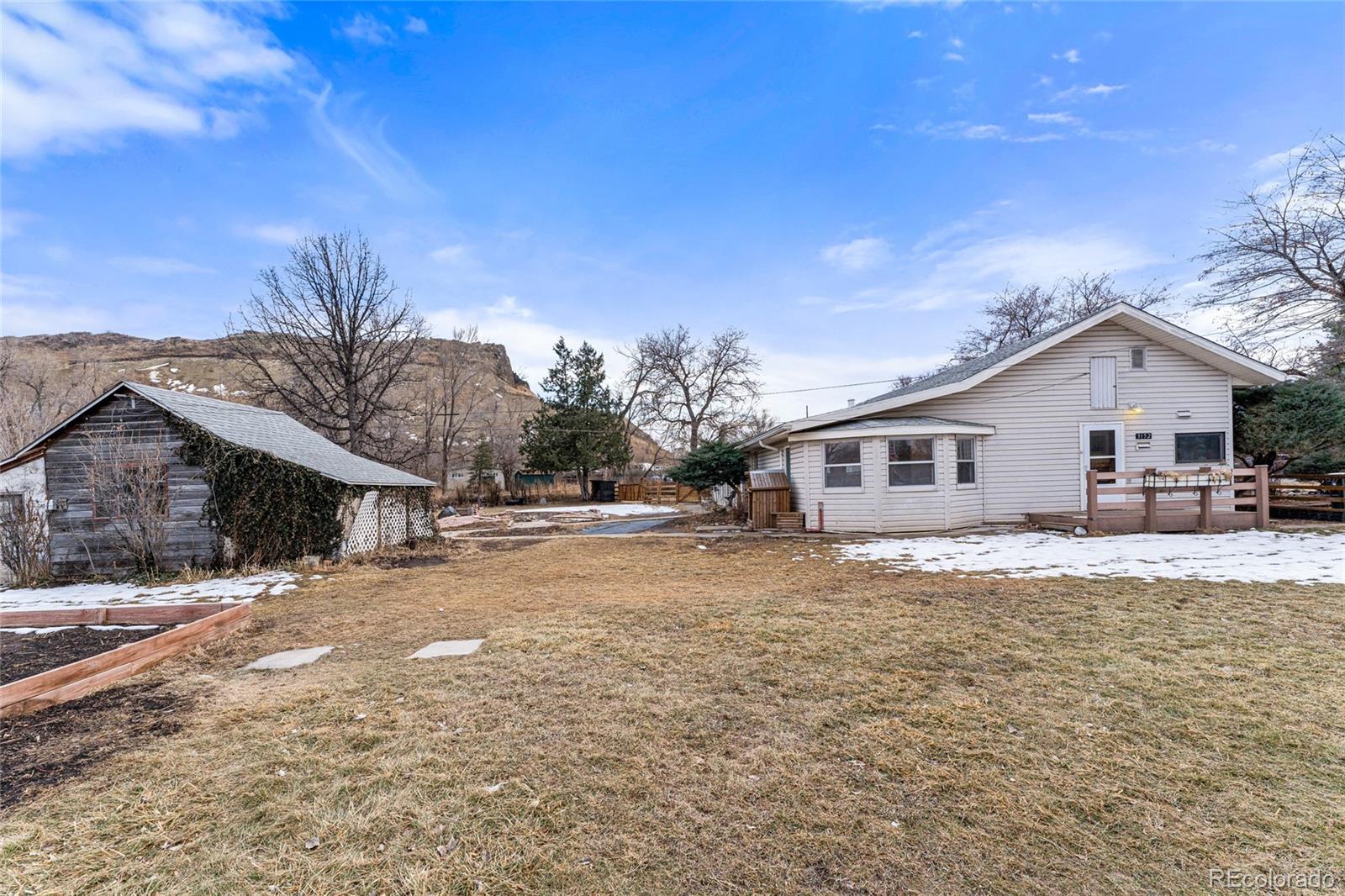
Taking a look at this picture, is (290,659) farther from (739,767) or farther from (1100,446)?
(1100,446)

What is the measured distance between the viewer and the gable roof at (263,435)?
963 centimetres

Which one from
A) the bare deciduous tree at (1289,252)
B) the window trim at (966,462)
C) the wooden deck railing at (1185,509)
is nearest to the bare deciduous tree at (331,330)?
the window trim at (966,462)

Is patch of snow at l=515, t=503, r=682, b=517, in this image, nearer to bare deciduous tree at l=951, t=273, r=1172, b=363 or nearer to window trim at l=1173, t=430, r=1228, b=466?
window trim at l=1173, t=430, r=1228, b=466

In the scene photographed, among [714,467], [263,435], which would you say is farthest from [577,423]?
[263,435]

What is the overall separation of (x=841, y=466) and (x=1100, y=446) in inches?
256

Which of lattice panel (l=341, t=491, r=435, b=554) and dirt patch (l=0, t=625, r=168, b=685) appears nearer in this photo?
dirt patch (l=0, t=625, r=168, b=685)

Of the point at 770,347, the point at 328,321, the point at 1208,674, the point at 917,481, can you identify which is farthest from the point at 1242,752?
the point at 770,347

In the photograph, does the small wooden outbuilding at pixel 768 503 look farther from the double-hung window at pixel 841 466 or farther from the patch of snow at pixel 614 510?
the patch of snow at pixel 614 510

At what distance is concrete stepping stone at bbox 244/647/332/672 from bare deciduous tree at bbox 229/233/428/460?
→ 60.8 ft

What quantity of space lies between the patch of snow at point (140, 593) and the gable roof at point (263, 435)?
2.26m

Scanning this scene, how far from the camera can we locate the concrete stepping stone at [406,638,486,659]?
4.50 meters

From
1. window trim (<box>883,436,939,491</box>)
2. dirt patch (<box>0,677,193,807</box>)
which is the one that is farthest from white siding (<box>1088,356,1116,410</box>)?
dirt patch (<box>0,677,193,807</box>)

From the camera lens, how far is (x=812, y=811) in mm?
2246

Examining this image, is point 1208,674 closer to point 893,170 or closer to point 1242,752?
point 1242,752
